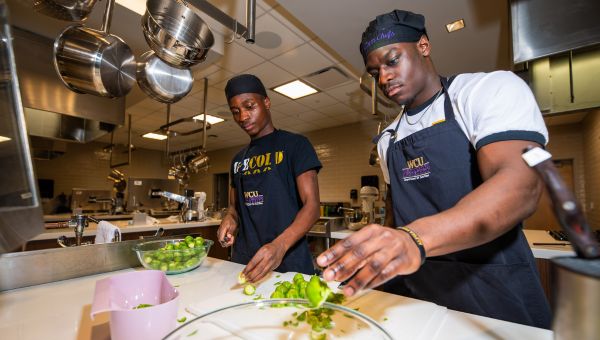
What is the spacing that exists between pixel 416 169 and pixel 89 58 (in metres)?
1.84

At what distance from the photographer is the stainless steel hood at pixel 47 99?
2641mm

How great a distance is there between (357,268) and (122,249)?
1171mm

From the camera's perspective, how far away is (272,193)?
1.52 meters

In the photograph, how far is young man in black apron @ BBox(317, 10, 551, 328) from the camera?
19.3 inches

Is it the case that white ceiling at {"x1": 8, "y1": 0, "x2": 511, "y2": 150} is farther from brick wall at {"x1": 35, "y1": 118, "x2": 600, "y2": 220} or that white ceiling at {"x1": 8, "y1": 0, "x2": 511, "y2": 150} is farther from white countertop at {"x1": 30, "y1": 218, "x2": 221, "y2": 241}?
white countertop at {"x1": 30, "y1": 218, "x2": 221, "y2": 241}

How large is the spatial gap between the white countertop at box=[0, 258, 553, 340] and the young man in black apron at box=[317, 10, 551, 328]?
5.5 inches

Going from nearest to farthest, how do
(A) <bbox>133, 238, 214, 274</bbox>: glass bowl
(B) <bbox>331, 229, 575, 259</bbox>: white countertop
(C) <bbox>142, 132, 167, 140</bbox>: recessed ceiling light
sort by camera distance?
(A) <bbox>133, 238, 214, 274</bbox>: glass bowl, (B) <bbox>331, 229, 575, 259</bbox>: white countertop, (C) <bbox>142, 132, 167, 140</bbox>: recessed ceiling light

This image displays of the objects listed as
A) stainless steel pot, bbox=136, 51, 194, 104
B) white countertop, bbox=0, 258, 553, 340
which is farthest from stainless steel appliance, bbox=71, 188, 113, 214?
white countertop, bbox=0, 258, 553, 340

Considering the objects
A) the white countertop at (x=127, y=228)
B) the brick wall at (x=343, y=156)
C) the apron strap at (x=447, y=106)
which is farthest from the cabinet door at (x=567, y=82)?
the brick wall at (x=343, y=156)

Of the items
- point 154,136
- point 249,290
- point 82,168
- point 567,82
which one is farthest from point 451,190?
point 82,168

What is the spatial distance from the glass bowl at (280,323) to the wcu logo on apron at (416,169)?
0.60 meters

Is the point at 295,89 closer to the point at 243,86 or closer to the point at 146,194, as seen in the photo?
the point at 243,86

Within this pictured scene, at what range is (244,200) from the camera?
163 cm

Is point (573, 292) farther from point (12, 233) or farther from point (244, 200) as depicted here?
point (244, 200)
